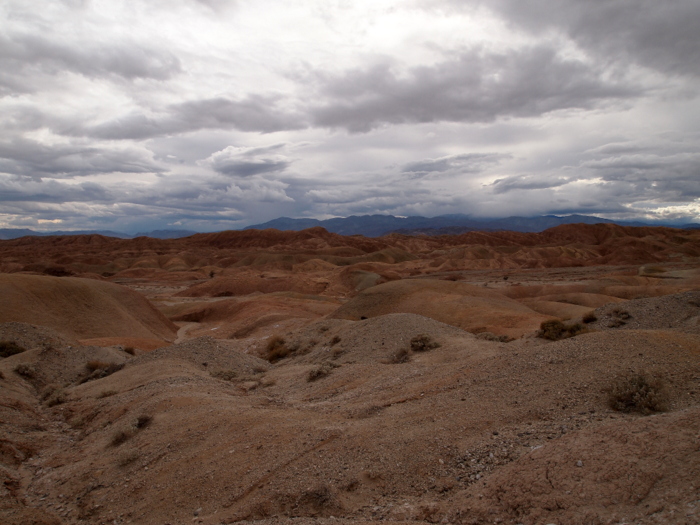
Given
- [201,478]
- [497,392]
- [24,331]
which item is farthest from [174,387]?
[24,331]

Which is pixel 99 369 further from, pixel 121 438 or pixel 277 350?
pixel 121 438

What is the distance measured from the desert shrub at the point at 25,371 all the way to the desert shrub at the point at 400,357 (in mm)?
13563

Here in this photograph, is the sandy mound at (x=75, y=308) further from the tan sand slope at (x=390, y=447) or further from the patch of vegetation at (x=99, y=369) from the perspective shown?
the tan sand slope at (x=390, y=447)

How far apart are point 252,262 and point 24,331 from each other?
78931 mm

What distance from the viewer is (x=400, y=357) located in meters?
15.3

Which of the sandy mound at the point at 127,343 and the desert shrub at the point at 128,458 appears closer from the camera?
the desert shrub at the point at 128,458

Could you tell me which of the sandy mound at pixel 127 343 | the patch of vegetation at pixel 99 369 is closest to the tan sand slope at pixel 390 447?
the patch of vegetation at pixel 99 369

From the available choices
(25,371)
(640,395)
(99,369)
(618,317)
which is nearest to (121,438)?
(99,369)

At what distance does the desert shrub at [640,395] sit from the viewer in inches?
285

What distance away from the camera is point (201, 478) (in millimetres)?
7777

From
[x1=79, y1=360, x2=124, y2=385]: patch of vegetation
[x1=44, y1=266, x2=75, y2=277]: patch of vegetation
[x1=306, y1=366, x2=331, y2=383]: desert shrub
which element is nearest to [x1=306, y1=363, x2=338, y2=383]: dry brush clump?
[x1=306, y1=366, x2=331, y2=383]: desert shrub

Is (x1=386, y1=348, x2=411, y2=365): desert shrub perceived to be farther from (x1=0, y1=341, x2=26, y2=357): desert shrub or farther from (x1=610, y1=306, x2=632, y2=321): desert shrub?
(x1=0, y1=341, x2=26, y2=357): desert shrub

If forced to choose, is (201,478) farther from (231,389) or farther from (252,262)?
(252,262)

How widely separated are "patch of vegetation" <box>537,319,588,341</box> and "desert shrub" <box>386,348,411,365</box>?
193 inches
